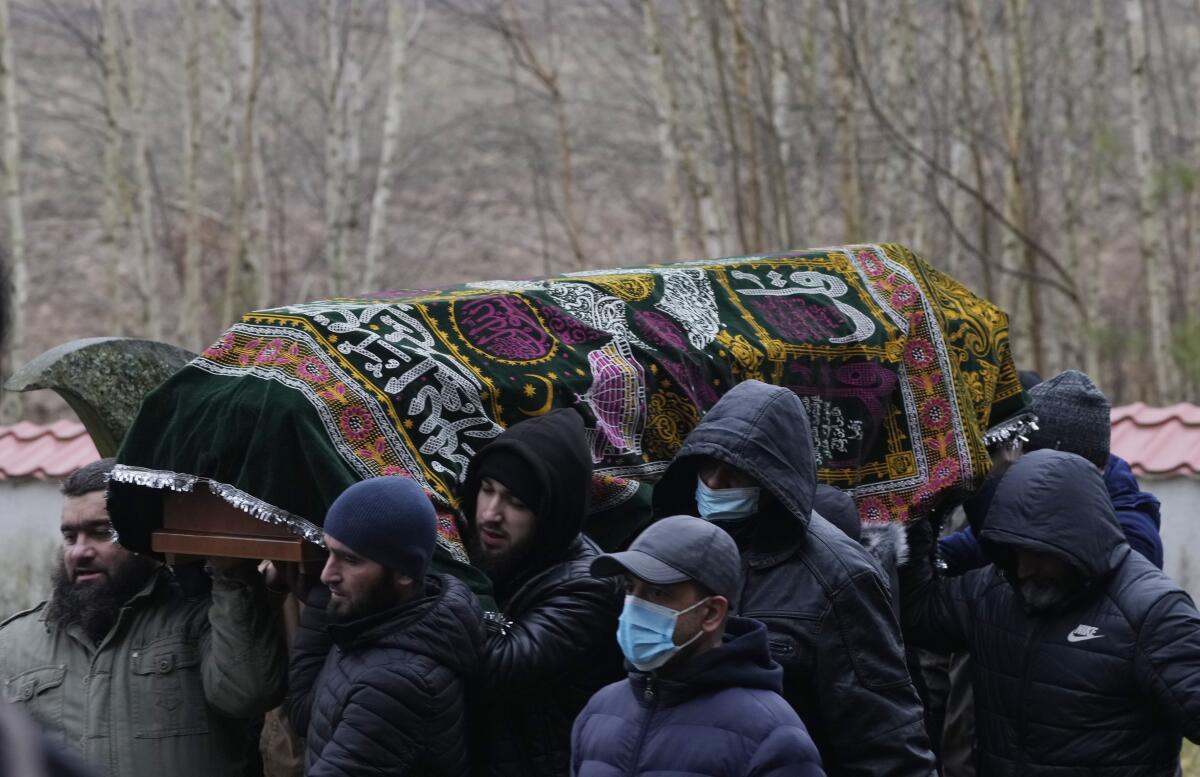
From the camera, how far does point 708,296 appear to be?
4586 mm

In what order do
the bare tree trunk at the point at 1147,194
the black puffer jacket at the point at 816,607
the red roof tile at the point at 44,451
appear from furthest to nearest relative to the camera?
the bare tree trunk at the point at 1147,194, the red roof tile at the point at 44,451, the black puffer jacket at the point at 816,607

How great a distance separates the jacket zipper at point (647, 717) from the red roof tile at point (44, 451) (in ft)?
20.0

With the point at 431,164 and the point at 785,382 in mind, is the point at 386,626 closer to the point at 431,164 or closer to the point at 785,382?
the point at 785,382

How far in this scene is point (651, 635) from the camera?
288cm

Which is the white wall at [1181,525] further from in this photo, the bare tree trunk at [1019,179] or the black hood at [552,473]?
the black hood at [552,473]

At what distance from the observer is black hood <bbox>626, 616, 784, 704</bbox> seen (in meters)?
2.84

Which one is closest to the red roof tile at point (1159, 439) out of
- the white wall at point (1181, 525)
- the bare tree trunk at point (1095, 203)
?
the white wall at point (1181, 525)

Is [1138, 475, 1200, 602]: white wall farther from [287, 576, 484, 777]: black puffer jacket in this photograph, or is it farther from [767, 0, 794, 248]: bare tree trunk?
[767, 0, 794, 248]: bare tree trunk

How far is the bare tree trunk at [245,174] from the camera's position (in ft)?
42.6

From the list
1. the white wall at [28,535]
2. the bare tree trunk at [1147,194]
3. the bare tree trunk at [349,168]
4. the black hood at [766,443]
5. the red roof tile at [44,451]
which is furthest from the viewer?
the bare tree trunk at [349,168]

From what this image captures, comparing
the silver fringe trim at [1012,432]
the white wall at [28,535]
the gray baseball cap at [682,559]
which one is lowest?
the white wall at [28,535]

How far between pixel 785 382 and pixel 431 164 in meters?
27.8

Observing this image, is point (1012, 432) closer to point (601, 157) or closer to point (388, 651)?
point (388, 651)

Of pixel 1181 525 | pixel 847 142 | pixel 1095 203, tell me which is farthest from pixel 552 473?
pixel 1095 203
